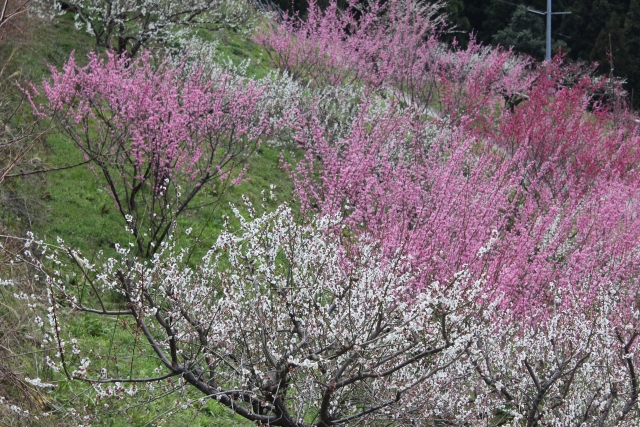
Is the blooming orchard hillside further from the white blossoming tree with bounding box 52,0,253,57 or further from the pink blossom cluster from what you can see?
the white blossoming tree with bounding box 52,0,253,57

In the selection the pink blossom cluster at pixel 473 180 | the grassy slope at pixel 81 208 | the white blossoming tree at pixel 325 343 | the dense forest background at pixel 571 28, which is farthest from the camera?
the dense forest background at pixel 571 28

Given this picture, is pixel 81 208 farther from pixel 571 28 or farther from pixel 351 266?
pixel 571 28

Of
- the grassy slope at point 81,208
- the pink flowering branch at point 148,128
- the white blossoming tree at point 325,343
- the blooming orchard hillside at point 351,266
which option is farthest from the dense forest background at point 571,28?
the white blossoming tree at point 325,343

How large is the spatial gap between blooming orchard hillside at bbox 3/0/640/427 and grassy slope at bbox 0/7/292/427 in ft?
0.61

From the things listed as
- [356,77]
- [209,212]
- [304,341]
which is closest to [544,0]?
[356,77]

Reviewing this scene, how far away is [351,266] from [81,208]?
4417mm

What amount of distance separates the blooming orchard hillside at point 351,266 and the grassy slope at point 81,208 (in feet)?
0.61

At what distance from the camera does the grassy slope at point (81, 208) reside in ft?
17.3

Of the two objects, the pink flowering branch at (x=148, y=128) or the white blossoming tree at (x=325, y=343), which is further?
the pink flowering branch at (x=148, y=128)

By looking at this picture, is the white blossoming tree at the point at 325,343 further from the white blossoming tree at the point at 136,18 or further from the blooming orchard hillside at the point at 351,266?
the white blossoming tree at the point at 136,18

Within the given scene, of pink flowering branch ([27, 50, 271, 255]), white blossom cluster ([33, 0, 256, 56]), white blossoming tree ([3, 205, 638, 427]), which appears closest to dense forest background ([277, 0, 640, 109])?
white blossom cluster ([33, 0, 256, 56])

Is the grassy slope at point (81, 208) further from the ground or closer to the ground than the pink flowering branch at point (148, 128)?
closer to the ground

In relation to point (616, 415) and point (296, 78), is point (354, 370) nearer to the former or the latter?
point (616, 415)

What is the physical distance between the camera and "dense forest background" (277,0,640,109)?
2762 cm
